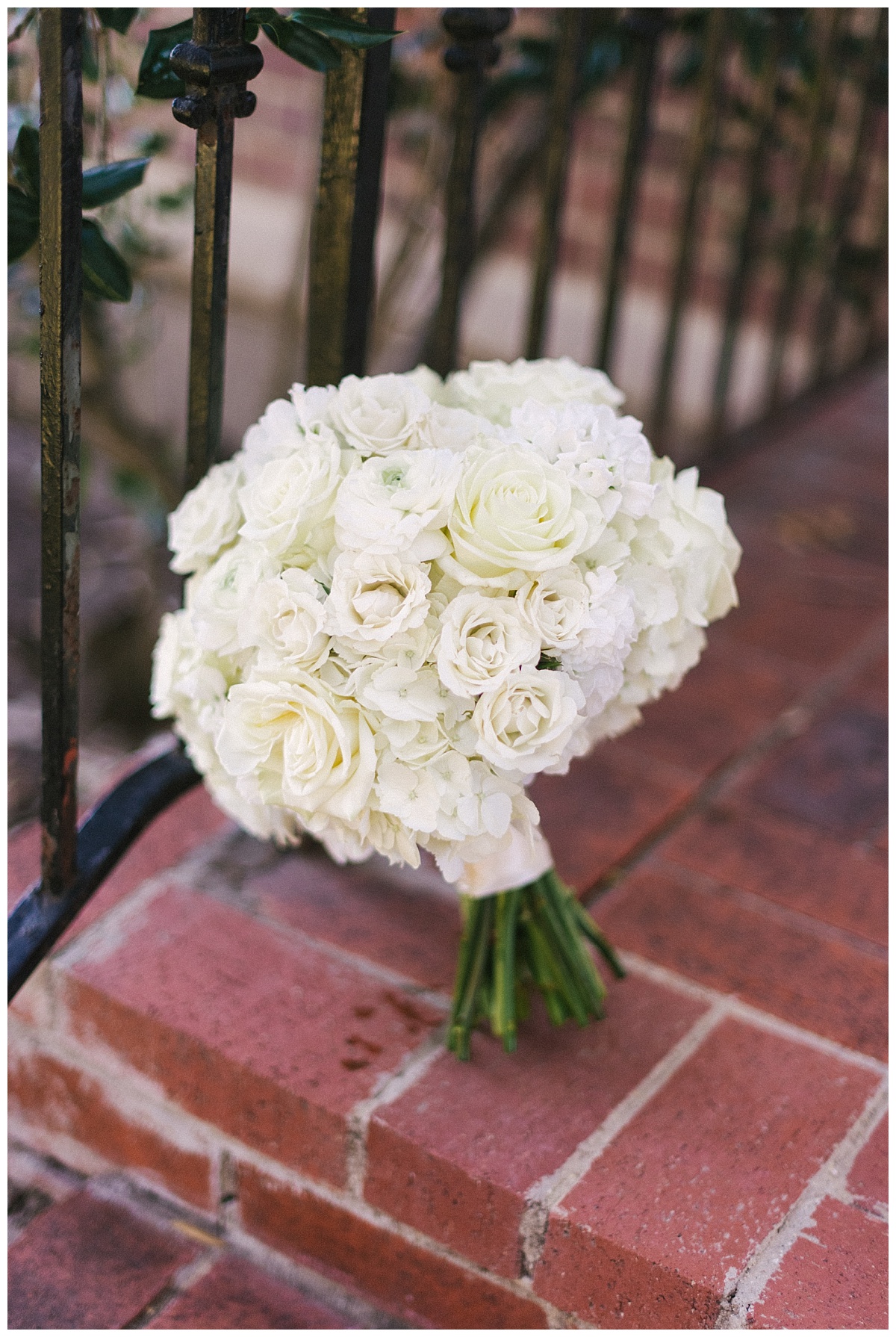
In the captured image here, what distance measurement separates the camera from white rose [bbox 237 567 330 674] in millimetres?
909

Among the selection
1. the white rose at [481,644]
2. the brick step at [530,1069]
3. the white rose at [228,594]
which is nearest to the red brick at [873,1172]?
the brick step at [530,1069]

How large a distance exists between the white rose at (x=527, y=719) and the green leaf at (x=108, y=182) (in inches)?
23.6

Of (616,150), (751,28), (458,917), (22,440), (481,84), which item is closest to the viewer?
(481,84)

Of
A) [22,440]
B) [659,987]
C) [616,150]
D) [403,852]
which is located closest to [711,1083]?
[659,987]

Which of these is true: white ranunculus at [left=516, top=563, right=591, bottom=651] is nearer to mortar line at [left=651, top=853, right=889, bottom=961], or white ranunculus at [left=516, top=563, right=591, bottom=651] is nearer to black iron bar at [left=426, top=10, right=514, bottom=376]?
black iron bar at [left=426, top=10, right=514, bottom=376]

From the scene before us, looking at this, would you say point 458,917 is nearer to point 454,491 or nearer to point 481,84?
point 454,491

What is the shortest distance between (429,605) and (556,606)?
0.30 feet

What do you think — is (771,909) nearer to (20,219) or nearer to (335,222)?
(335,222)

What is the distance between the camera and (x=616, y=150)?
10.8 ft

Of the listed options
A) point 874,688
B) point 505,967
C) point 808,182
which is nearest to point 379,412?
point 505,967

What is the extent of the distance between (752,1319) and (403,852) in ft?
1.51

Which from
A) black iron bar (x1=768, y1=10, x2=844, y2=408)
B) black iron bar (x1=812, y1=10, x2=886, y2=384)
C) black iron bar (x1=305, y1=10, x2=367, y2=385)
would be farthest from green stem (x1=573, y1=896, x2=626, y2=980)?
black iron bar (x1=812, y1=10, x2=886, y2=384)

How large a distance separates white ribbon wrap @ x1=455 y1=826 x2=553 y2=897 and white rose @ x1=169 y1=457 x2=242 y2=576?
1.16 ft

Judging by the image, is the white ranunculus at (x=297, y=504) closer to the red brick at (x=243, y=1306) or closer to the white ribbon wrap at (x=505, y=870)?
the white ribbon wrap at (x=505, y=870)
